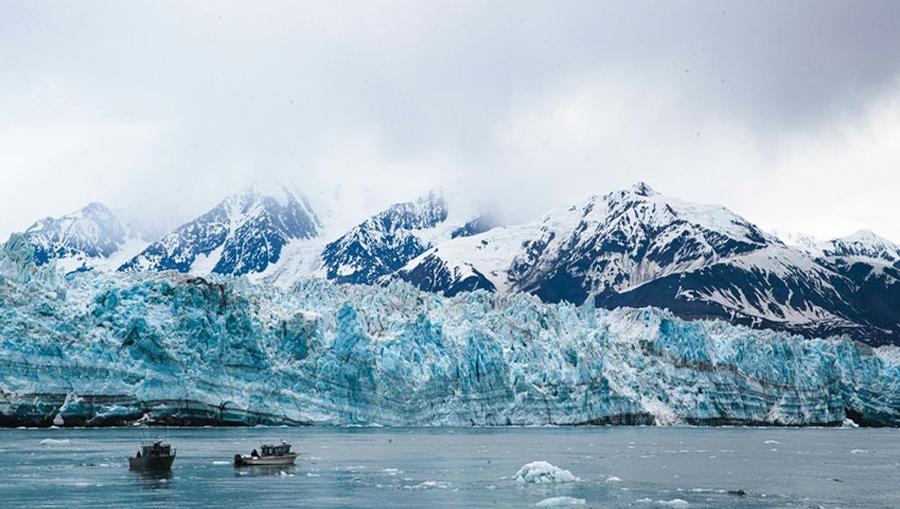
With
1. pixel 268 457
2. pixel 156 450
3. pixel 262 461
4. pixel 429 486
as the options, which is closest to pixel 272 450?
pixel 268 457

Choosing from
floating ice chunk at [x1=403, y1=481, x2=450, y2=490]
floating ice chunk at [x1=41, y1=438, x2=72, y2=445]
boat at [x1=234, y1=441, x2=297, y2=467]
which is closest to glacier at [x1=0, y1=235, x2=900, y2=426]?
floating ice chunk at [x1=41, y1=438, x2=72, y2=445]

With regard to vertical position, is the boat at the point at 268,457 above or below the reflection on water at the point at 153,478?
above

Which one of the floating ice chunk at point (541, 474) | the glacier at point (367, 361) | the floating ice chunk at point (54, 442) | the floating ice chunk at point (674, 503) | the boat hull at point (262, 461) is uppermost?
the glacier at point (367, 361)

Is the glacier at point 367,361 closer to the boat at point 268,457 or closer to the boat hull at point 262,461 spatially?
the boat at point 268,457

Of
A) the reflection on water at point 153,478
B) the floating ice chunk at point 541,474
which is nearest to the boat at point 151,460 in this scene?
the reflection on water at point 153,478

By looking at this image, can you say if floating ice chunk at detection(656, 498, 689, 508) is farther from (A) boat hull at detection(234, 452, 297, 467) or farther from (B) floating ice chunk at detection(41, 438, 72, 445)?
(B) floating ice chunk at detection(41, 438, 72, 445)

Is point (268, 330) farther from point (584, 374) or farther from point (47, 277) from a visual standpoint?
point (584, 374)

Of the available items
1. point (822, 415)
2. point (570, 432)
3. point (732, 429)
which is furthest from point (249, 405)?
point (822, 415)
